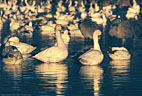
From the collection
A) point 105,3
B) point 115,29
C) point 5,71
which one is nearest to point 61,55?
point 5,71

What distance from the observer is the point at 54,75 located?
60.7 ft

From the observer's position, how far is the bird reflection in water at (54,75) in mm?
15906

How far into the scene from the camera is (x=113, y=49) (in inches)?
964

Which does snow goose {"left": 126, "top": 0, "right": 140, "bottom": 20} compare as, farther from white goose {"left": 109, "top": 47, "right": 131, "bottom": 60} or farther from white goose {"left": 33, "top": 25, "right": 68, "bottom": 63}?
white goose {"left": 33, "top": 25, "right": 68, "bottom": 63}

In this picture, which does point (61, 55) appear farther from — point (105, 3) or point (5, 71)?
point (105, 3)

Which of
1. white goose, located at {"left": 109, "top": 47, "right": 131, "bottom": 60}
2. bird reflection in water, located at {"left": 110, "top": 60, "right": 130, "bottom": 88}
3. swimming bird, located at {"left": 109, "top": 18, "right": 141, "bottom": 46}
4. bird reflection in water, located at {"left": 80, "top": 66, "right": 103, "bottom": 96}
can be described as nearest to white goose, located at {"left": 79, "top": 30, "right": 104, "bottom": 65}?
bird reflection in water, located at {"left": 80, "top": 66, "right": 103, "bottom": 96}

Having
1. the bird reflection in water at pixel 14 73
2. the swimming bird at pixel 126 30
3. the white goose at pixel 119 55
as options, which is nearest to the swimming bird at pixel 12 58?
the bird reflection in water at pixel 14 73

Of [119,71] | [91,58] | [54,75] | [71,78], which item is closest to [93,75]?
[71,78]

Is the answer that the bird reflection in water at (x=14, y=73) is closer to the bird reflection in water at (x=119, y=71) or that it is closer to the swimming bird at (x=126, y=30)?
the bird reflection in water at (x=119, y=71)

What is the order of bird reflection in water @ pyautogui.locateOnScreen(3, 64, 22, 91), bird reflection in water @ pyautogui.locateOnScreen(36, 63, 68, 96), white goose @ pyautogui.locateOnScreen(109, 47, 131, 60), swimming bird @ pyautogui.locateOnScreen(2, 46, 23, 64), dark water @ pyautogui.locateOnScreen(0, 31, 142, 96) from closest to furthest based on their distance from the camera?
1. dark water @ pyautogui.locateOnScreen(0, 31, 142, 96)
2. bird reflection in water @ pyautogui.locateOnScreen(36, 63, 68, 96)
3. bird reflection in water @ pyautogui.locateOnScreen(3, 64, 22, 91)
4. swimming bird @ pyautogui.locateOnScreen(2, 46, 23, 64)
5. white goose @ pyautogui.locateOnScreen(109, 47, 131, 60)

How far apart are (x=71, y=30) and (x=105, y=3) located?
25571 millimetres

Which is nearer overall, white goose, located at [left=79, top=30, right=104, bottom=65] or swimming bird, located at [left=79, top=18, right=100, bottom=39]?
white goose, located at [left=79, top=30, right=104, bottom=65]

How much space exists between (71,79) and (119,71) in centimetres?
269

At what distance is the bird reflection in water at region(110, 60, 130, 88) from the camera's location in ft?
55.7
